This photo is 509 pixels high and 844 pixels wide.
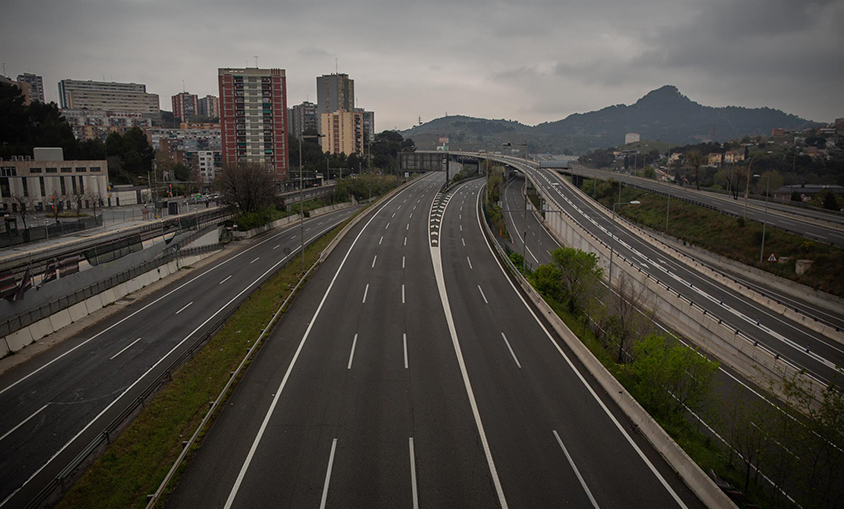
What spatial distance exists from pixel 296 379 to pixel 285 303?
10.1m

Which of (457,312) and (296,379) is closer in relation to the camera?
(296,379)

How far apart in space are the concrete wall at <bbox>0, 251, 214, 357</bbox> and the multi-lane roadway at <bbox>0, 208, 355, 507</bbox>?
133 centimetres

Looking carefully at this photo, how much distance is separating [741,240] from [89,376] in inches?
2435

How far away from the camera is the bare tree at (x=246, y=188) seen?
61562mm

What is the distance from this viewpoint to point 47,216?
64812mm

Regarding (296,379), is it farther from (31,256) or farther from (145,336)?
(31,256)

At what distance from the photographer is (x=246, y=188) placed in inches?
2429

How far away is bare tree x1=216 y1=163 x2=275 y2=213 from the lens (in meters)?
61.6

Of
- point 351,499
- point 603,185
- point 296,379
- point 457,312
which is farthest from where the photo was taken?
→ point 603,185

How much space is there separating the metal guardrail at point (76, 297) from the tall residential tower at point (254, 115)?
89896 mm

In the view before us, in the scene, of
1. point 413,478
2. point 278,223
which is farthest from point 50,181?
point 413,478

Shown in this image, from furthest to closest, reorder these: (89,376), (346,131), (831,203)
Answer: (346,131) < (831,203) < (89,376)

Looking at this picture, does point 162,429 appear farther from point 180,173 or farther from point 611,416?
point 180,173

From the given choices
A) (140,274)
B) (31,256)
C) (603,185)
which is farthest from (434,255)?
(603,185)
